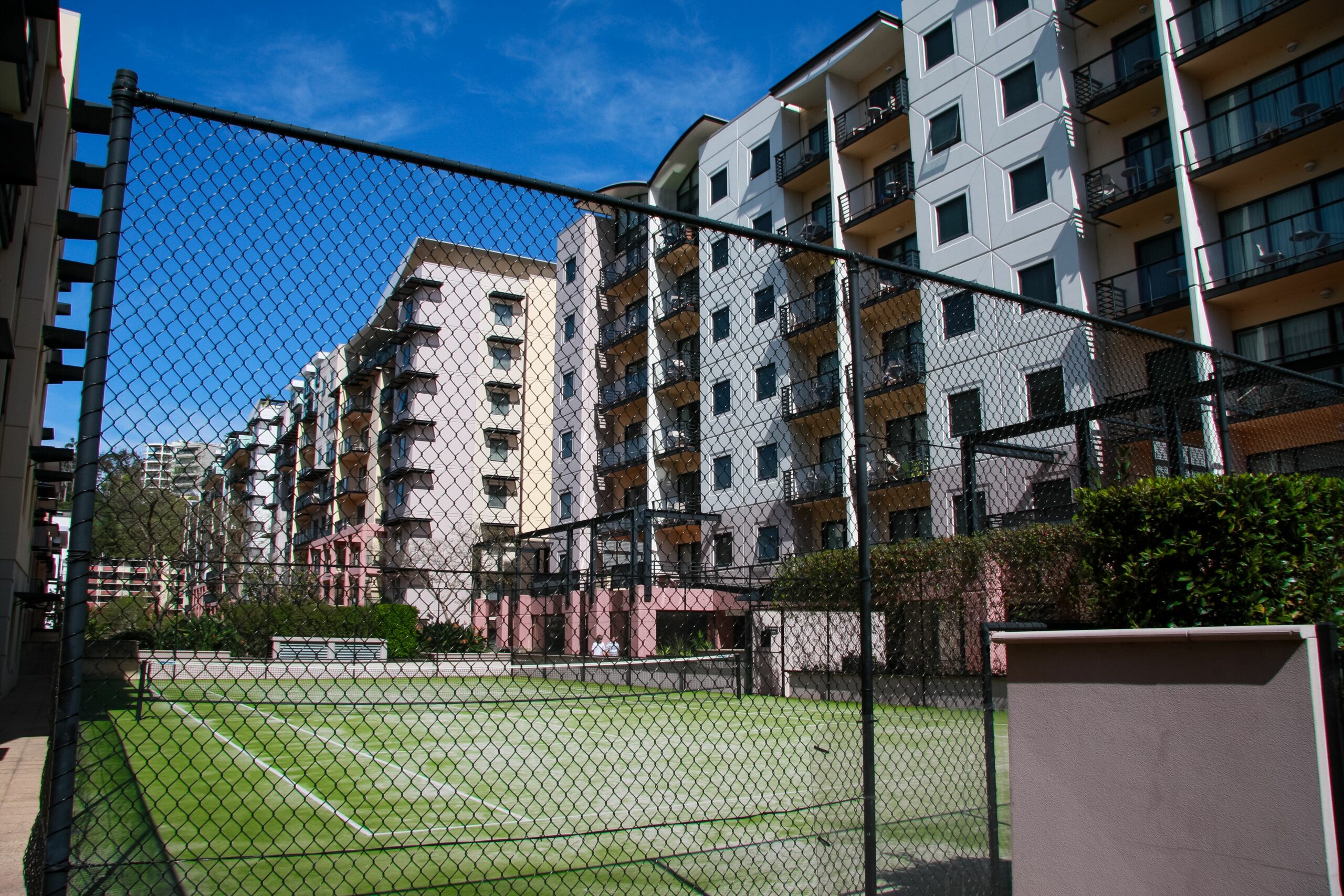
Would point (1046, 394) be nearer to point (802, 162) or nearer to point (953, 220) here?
point (953, 220)

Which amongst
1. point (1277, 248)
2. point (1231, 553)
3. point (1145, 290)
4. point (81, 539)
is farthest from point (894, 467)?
point (81, 539)

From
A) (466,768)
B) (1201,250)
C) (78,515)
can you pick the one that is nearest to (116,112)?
(78,515)

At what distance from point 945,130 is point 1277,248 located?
9548 millimetres

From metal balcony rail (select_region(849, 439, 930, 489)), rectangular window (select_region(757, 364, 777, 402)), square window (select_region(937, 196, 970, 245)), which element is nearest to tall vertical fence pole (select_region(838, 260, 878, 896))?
metal balcony rail (select_region(849, 439, 930, 489))

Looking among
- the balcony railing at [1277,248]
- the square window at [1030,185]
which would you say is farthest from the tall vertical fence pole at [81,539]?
the square window at [1030,185]

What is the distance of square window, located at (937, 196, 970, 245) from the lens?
83.0 ft

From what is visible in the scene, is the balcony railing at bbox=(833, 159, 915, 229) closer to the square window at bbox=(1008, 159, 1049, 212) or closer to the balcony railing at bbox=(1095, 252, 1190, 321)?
the square window at bbox=(1008, 159, 1049, 212)

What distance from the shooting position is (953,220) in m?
25.7

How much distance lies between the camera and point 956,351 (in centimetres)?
2159

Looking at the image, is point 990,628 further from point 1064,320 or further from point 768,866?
point 1064,320

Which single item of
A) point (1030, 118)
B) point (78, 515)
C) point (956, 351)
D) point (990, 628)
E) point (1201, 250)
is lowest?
point (990, 628)

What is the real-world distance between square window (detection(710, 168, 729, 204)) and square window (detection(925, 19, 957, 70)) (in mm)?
8724

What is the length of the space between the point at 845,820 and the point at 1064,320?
1602 centimetres

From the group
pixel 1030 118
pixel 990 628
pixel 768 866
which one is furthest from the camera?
pixel 1030 118
